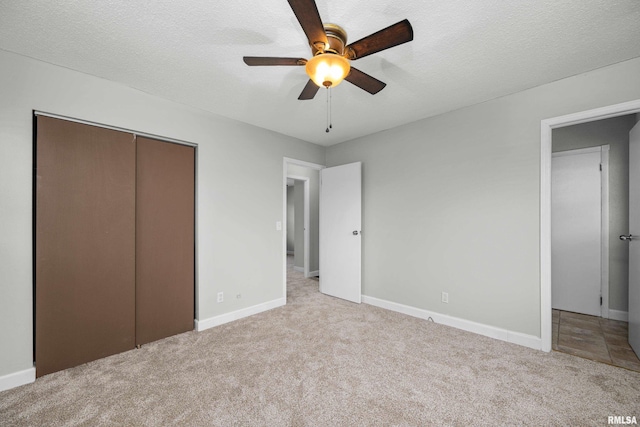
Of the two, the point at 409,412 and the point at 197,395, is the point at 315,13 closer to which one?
the point at 409,412

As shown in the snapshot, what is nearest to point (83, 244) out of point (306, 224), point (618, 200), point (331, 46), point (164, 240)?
point (164, 240)

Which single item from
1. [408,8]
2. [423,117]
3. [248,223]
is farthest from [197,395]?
[423,117]

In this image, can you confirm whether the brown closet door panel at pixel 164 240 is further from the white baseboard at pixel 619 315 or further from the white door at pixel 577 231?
the white baseboard at pixel 619 315

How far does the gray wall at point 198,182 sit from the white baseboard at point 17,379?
4 cm

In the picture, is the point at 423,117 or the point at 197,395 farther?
the point at 423,117

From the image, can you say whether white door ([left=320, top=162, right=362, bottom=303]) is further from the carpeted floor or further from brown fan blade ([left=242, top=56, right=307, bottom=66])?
brown fan blade ([left=242, top=56, right=307, bottom=66])

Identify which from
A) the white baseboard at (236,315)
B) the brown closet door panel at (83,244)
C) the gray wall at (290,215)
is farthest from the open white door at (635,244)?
the gray wall at (290,215)

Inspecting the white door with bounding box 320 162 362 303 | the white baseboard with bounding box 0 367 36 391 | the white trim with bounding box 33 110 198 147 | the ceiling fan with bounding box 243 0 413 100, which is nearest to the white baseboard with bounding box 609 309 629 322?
the white door with bounding box 320 162 362 303

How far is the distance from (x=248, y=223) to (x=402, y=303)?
2323 millimetres

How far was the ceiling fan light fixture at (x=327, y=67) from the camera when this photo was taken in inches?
58.6

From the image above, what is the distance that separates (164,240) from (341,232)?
7.94 feet

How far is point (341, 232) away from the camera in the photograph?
163 inches

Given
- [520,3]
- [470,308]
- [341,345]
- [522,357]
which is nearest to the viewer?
[520,3]

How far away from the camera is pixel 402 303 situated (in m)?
3.48
